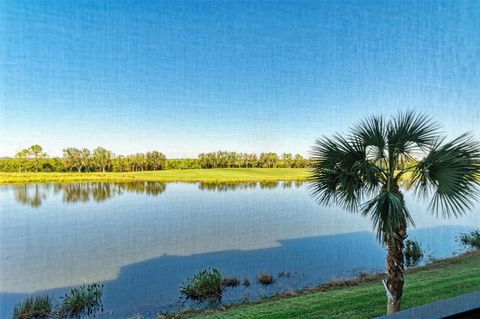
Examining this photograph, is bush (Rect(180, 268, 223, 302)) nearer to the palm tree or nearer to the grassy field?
the grassy field

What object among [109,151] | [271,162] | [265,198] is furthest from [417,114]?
[109,151]

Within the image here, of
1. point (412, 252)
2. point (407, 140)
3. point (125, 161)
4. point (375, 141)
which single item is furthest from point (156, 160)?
point (412, 252)

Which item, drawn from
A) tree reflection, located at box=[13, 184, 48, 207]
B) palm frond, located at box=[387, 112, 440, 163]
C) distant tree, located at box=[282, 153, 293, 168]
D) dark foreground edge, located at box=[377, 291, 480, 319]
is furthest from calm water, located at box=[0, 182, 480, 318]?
dark foreground edge, located at box=[377, 291, 480, 319]

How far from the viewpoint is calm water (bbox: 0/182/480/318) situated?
1089 millimetres

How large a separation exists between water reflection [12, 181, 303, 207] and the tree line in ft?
0.24

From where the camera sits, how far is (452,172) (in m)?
1.05

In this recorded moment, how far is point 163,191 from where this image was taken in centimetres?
140

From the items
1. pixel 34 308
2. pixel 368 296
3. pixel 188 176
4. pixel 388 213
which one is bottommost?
pixel 368 296

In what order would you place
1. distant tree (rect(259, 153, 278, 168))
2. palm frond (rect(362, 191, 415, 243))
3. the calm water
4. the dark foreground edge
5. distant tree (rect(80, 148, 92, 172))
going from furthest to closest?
distant tree (rect(259, 153, 278, 168)) → distant tree (rect(80, 148, 92, 172)) → the calm water → palm frond (rect(362, 191, 415, 243)) → the dark foreground edge

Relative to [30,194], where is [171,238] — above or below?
below

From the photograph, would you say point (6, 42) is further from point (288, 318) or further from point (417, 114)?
point (417, 114)

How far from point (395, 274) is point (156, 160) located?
1142mm

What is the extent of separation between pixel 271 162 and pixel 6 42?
1.22 metres

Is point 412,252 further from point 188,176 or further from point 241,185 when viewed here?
point 188,176
